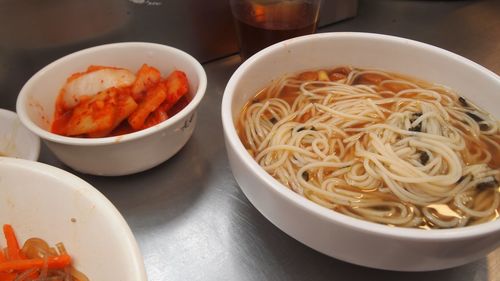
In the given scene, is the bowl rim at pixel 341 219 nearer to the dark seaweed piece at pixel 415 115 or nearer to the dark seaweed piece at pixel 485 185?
the dark seaweed piece at pixel 485 185

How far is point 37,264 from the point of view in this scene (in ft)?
2.17

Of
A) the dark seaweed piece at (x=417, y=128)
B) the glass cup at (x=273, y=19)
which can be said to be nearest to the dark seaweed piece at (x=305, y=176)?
the dark seaweed piece at (x=417, y=128)

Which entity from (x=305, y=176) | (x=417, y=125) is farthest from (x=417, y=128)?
(x=305, y=176)

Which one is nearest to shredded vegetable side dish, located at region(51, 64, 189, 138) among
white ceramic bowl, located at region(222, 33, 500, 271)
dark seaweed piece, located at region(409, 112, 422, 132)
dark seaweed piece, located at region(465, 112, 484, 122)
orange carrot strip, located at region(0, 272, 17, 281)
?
white ceramic bowl, located at region(222, 33, 500, 271)

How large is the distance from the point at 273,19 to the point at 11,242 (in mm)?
792

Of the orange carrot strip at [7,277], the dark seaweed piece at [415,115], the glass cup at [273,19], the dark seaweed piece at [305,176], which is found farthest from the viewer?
the glass cup at [273,19]

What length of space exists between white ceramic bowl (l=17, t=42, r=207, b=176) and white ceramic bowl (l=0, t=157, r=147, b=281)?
14cm

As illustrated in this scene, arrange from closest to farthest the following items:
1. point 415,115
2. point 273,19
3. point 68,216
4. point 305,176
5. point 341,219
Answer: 1. point 341,219
2. point 68,216
3. point 305,176
4. point 415,115
5. point 273,19

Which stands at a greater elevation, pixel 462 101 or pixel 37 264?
pixel 462 101

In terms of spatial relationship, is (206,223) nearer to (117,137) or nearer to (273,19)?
(117,137)

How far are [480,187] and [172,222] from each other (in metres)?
0.57

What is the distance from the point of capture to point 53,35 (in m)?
1.07

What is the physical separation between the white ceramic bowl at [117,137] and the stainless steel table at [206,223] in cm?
7

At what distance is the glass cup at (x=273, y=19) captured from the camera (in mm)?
1124
